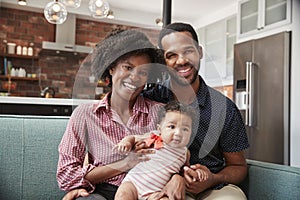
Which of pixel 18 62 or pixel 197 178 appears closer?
pixel 197 178

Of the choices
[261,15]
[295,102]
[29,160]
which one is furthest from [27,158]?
[261,15]

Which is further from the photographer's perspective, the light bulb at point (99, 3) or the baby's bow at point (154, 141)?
the light bulb at point (99, 3)

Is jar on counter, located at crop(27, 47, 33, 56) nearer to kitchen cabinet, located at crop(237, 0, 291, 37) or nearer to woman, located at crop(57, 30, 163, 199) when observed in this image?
kitchen cabinet, located at crop(237, 0, 291, 37)

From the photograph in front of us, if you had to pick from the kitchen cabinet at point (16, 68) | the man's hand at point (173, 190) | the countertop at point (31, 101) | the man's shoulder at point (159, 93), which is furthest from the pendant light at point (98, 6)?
the kitchen cabinet at point (16, 68)

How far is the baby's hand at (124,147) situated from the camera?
3.27ft

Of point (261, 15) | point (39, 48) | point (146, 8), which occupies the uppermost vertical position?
point (146, 8)

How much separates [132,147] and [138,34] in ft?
Result: 1.12

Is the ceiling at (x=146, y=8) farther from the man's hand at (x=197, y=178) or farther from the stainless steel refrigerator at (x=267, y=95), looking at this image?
the man's hand at (x=197, y=178)

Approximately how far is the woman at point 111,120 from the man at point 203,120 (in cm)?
7

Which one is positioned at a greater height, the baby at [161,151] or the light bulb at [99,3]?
the light bulb at [99,3]

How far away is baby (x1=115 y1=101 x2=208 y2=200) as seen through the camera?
0.98 m

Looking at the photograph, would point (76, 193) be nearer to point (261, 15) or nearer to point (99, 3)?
point (99, 3)

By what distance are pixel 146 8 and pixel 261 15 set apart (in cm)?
198

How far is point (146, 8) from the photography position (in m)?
5.22
